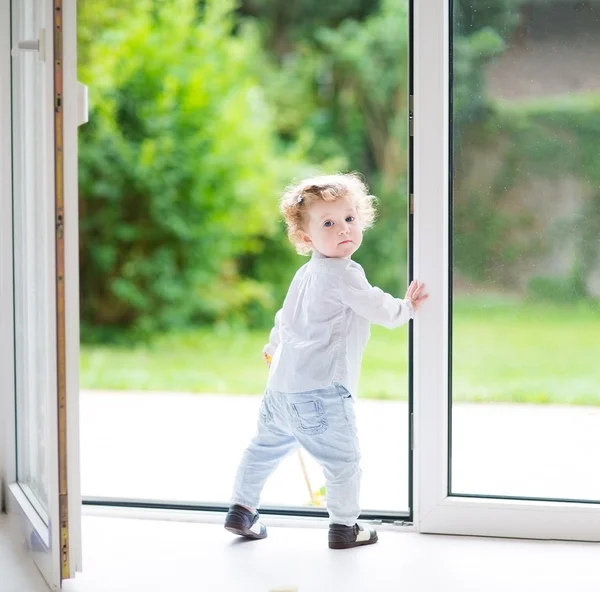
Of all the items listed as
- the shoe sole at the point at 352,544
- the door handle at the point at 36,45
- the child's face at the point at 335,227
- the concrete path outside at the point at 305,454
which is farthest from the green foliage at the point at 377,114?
the door handle at the point at 36,45

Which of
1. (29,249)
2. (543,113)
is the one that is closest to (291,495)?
(29,249)

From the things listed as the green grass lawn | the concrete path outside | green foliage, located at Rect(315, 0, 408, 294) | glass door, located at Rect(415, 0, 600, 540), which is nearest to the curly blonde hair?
glass door, located at Rect(415, 0, 600, 540)

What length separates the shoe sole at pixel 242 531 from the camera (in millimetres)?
2305

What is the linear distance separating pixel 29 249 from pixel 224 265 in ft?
14.3

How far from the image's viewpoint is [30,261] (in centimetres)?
223

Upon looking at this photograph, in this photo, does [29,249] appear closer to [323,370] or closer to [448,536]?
[323,370]

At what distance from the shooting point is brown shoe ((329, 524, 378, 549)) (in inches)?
88.7

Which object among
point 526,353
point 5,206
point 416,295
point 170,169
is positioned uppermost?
point 170,169

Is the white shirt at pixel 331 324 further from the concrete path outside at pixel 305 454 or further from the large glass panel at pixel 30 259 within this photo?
the large glass panel at pixel 30 259

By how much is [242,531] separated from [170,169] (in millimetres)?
4388

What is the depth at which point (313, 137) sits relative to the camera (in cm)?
690

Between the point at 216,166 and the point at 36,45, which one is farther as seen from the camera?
the point at 216,166

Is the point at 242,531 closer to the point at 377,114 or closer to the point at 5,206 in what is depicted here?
the point at 5,206

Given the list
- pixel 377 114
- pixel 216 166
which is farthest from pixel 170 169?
pixel 377 114
